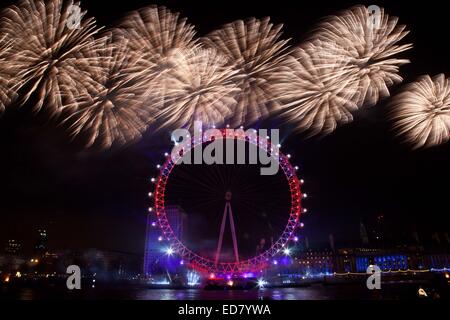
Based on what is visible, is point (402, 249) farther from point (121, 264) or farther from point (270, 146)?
point (270, 146)

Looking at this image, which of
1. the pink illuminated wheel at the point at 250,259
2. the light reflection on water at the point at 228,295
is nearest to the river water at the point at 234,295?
the light reflection on water at the point at 228,295

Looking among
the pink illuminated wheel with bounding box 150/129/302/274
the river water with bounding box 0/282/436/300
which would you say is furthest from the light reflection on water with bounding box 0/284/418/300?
the pink illuminated wheel with bounding box 150/129/302/274

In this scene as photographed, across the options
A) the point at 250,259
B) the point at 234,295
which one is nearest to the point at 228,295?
the point at 234,295

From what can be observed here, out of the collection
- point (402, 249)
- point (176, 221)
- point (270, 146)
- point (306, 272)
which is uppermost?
point (270, 146)

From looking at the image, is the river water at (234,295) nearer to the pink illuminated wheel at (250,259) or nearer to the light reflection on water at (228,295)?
the light reflection on water at (228,295)

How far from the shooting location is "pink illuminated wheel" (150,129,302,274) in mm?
39000

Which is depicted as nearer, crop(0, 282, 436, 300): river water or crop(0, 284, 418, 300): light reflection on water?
crop(0, 282, 436, 300): river water

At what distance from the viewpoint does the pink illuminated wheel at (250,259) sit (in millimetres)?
39000

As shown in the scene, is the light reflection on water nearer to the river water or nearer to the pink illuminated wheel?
the river water

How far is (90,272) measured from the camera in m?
127

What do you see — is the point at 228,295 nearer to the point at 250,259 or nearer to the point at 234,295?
the point at 234,295

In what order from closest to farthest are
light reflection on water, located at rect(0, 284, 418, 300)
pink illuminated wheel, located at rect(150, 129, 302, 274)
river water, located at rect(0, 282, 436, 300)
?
river water, located at rect(0, 282, 436, 300), light reflection on water, located at rect(0, 284, 418, 300), pink illuminated wheel, located at rect(150, 129, 302, 274)
